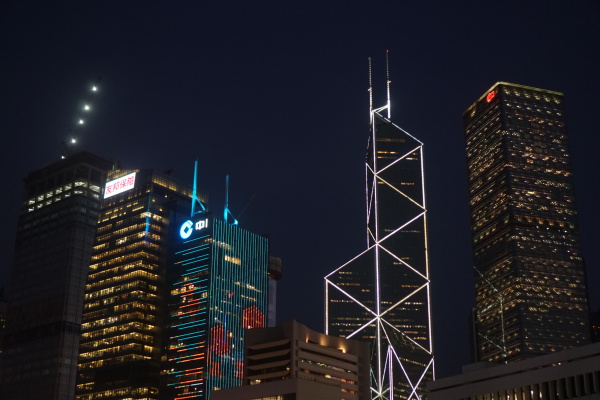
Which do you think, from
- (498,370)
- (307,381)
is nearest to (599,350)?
(498,370)

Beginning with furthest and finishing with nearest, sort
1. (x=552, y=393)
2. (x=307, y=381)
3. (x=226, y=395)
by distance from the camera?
(x=226, y=395) → (x=307, y=381) → (x=552, y=393)

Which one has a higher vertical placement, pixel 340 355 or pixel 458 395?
pixel 340 355

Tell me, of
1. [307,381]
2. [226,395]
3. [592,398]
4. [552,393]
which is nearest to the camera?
[592,398]

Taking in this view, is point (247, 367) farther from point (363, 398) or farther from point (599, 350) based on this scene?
point (599, 350)

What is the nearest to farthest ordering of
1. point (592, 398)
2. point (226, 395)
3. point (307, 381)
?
point (592, 398)
point (307, 381)
point (226, 395)

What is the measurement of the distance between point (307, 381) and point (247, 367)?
18561 mm

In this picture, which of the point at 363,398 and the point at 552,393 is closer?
the point at 552,393

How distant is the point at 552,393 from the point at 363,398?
62196mm

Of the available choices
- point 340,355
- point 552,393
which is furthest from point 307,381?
point 552,393

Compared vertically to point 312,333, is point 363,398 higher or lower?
lower

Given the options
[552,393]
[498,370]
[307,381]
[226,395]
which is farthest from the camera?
[226,395]

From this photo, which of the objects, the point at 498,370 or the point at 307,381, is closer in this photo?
the point at 498,370

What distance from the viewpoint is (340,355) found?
18250 centimetres

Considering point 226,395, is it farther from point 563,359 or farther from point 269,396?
point 563,359
